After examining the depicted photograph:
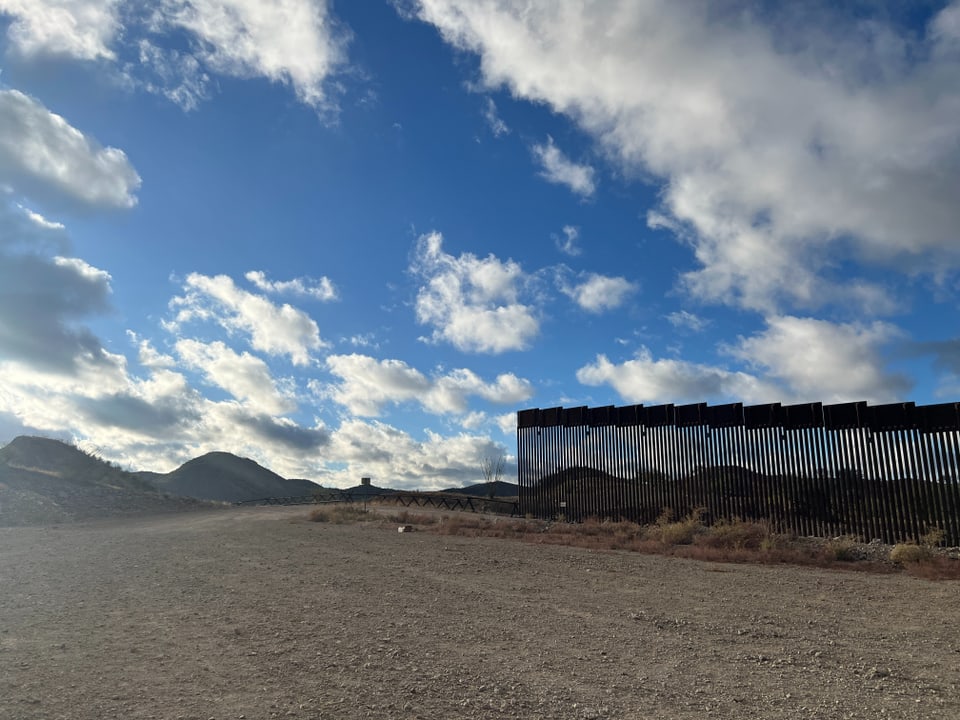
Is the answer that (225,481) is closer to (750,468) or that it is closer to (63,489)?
(63,489)

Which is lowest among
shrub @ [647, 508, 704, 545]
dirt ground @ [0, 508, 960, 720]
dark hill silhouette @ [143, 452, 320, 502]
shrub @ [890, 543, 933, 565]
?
dirt ground @ [0, 508, 960, 720]

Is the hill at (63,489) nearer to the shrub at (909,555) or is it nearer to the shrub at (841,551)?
the shrub at (841,551)

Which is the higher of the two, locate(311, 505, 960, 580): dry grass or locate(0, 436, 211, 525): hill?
locate(0, 436, 211, 525): hill

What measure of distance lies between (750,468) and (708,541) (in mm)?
3129

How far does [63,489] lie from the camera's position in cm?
2691

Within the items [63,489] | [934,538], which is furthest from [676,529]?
[63,489]

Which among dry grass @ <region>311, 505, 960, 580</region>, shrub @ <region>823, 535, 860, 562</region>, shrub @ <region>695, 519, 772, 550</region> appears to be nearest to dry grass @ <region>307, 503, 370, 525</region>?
dry grass @ <region>311, 505, 960, 580</region>

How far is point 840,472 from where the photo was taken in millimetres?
16188

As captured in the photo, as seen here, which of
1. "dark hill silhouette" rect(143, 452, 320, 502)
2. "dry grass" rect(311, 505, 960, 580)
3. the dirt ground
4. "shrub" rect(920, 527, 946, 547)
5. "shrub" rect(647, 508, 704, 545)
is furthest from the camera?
"dark hill silhouette" rect(143, 452, 320, 502)

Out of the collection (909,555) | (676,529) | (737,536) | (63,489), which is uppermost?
(63,489)

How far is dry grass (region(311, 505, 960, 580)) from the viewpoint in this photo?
12906 millimetres

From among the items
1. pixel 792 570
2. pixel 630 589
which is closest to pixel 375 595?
pixel 630 589

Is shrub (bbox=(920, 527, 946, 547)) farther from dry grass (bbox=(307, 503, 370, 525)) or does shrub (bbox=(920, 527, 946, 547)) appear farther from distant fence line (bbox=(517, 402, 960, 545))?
dry grass (bbox=(307, 503, 370, 525))

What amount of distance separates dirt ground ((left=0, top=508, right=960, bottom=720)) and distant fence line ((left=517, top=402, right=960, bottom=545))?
442cm
